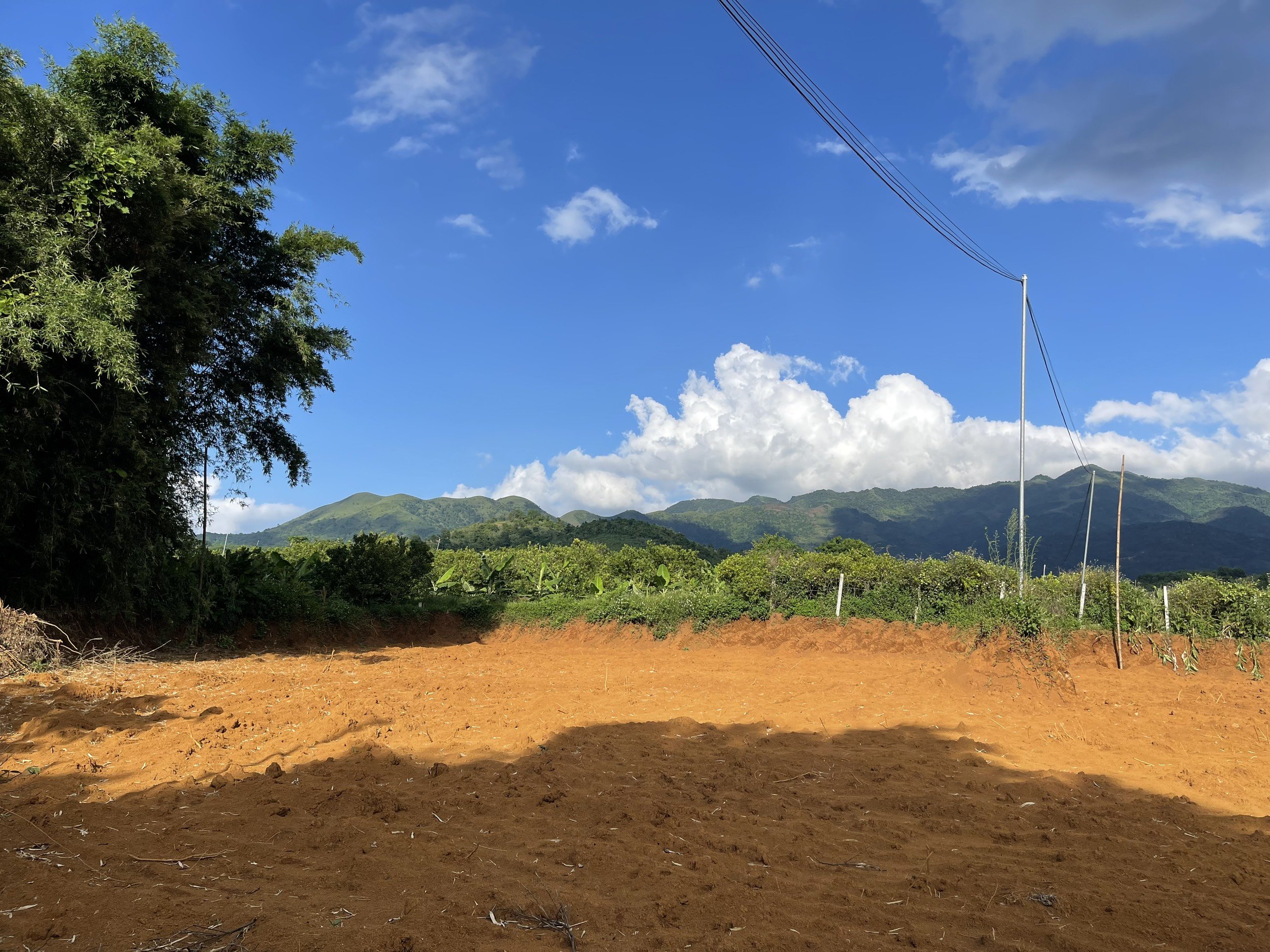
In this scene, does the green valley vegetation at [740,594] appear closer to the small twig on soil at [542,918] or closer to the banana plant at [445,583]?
the banana plant at [445,583]

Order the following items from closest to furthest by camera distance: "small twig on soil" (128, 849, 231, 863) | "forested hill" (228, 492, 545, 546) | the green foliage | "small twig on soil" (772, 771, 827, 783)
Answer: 1. "small twig on soil" (128, 849, 231, 863)
2. "small twig on soil" (772, 771, 827, 783)
3. the green foliage
4. "forested hill" (228, 492, 545, 546)

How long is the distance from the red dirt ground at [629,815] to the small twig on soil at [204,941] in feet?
0.23

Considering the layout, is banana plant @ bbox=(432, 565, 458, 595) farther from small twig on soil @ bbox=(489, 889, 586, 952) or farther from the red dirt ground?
small twig on soil @ bbox=(489, 889, 586, 952)

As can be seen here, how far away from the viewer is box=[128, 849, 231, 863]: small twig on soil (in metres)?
3.76

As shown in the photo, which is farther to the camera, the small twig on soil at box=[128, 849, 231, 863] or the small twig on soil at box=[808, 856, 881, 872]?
the small twig on soil at box=[808, 856, 881, 872]

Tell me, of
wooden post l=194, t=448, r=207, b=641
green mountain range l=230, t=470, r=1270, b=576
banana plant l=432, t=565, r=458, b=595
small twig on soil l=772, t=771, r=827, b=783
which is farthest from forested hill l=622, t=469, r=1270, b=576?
small twig on soil l=772, t=771, r=827, b=783

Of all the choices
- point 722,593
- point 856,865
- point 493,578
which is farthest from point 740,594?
point 856,865

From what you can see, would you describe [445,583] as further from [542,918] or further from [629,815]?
[542,918]

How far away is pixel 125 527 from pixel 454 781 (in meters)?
8.46

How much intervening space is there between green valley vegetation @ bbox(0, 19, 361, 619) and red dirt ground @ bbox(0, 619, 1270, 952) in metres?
2.64

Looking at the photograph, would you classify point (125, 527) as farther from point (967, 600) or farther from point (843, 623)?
point (967, 600)

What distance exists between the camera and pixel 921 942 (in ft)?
10.6

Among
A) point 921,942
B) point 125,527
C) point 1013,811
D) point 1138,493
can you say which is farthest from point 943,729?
point 1138,493

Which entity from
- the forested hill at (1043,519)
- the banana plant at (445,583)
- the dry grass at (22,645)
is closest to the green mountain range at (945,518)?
the forested hill at (1043,519)
